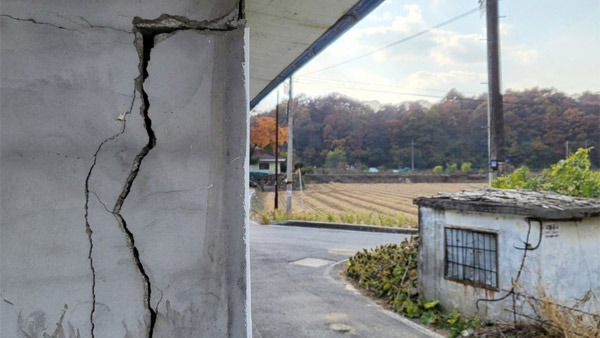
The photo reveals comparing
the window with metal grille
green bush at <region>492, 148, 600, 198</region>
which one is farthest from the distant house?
the window with metal grille

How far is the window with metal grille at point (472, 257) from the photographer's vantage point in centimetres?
489

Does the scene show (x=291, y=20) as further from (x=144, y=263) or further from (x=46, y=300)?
(x=46, y=300)

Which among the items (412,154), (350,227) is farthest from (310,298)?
(412,154)

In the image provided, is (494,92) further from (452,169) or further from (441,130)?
(441,130)

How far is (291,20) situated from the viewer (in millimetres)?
2477

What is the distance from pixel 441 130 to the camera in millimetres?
57219

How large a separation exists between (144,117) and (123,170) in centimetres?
19

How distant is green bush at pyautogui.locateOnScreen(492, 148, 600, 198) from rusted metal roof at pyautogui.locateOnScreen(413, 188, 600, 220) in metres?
2.32

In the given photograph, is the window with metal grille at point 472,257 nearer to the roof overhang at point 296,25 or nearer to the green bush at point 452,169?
the roof overhang at point 296,25

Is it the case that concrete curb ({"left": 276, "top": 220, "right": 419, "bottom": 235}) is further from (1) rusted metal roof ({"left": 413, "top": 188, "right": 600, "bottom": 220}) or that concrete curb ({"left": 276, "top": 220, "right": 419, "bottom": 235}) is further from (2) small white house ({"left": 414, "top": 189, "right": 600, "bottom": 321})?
(2) small white house ({"left": 414, "top": 189, "right": 600, "bottom": 321})

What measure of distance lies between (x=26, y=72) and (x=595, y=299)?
19.2 ft

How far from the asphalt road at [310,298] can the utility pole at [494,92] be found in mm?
4067

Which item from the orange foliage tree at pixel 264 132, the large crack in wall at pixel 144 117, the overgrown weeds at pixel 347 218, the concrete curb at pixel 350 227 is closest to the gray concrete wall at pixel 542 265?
the large crack in wall at pixel 144 117

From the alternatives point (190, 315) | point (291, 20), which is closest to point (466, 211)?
point (291, 20)
